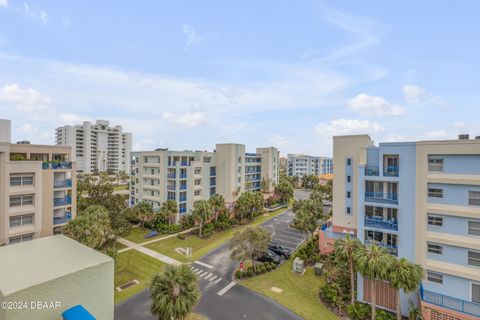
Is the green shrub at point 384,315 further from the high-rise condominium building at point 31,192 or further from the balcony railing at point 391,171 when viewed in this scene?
the high-rise condominium building at point 31,192

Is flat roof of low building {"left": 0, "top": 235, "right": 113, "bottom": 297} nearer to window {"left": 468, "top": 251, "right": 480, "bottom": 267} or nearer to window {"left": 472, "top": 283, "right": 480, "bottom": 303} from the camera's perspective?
window {"left": 468, "top": 251, "right": 480, "bottom": 267}

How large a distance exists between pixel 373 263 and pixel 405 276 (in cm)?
256

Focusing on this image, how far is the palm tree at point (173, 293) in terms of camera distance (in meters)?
17.5

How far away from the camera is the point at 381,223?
25.3 m

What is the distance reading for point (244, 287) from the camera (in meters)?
28.4

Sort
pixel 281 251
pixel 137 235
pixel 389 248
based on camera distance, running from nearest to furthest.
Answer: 1. pixel 389 248
2. pixel 281 251
3. pixel 137 235

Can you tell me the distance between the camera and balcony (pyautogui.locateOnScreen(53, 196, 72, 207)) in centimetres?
3270

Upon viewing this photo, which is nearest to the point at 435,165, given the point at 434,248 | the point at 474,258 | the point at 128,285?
the point at 434,248

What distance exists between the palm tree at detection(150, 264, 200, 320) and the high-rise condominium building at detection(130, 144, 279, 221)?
1335 inches

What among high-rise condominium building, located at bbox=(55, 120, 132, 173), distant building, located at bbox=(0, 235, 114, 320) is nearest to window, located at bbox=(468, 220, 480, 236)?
distant building, located at bbox=(0, 235, 114, 320)

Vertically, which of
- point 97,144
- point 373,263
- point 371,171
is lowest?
point 373,263

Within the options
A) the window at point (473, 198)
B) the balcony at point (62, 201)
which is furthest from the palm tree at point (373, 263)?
the balcony at point (62, 201)

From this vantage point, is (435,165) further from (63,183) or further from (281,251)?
(63,183)

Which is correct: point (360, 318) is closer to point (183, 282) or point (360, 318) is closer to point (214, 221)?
point (183, 282)
